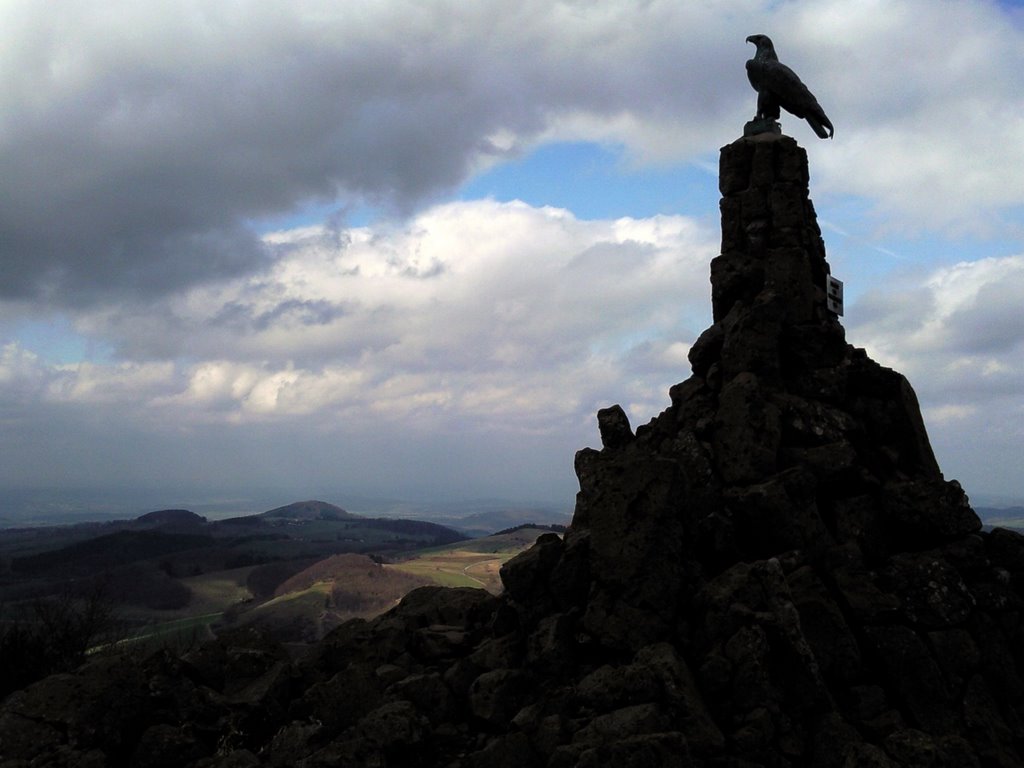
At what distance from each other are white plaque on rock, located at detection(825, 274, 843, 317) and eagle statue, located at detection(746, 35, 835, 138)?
18.9ft

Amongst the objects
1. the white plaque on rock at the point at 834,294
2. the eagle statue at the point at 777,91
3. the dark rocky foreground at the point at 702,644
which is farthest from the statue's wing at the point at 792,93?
the dark rocky foreground at the point at 702,644

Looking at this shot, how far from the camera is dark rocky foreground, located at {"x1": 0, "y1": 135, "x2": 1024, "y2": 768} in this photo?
56.1 ft

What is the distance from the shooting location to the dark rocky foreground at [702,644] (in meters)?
17.1

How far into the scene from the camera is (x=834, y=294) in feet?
93.5

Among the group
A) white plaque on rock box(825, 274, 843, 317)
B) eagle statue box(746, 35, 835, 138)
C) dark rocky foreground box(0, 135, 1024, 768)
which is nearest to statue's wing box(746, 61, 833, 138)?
eagle statue box(746, 35, 835, 138)

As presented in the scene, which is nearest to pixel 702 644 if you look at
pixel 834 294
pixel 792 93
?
pixel 834 294

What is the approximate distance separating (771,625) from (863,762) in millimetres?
3330

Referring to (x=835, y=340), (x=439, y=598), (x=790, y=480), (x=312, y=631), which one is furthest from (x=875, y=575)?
(x=312, y=631)

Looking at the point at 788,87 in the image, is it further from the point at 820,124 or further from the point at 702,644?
the point at 702,644

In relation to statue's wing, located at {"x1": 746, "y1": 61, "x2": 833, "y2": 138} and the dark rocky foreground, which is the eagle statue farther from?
the dark rocky foreground

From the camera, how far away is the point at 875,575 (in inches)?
829

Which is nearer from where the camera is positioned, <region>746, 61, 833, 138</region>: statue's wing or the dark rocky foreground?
the dark rocky foreground

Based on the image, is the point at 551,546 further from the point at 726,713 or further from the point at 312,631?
the point at 312,631

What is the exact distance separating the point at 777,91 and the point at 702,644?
2139 cm
